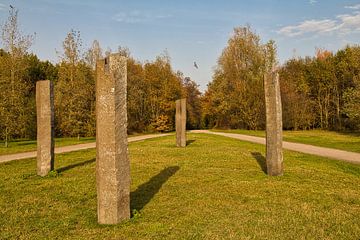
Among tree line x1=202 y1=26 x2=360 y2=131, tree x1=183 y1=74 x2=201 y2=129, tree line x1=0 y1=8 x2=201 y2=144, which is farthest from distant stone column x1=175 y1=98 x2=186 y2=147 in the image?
tree x1=183 y1=74 x2=201 y2=129

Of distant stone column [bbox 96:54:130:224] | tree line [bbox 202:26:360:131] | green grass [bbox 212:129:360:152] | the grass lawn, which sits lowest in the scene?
the grass lawn

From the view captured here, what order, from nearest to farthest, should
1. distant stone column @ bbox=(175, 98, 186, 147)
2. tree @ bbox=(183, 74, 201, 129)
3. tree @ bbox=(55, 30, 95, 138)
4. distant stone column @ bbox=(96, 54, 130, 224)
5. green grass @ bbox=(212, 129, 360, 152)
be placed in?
distant stone column @ bbox=(96, 54, 130, 224), distant stone column @ bbox=(175, 98, 186, 147), green grass @ bbox=(212, 129, 360, 152), tree @ bbox=(55, 30, 95, 138), tree @ bbox=(183, 74, 201, 129)

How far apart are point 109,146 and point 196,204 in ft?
8.47

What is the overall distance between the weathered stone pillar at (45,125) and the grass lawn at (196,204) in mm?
649

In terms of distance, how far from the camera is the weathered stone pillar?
42.3 ft

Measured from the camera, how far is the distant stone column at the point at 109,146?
6785 mm

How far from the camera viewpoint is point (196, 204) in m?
8.00

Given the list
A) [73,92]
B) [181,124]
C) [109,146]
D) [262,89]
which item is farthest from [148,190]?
[262,89]

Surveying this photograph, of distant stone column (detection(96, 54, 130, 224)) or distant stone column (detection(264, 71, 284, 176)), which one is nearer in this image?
distant stone column (detection(96, 54, 130, 224))

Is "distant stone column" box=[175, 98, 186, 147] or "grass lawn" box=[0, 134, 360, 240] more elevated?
"distant stone column" box=[175, 98, 186, 147]

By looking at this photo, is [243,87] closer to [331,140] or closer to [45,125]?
[331,140]

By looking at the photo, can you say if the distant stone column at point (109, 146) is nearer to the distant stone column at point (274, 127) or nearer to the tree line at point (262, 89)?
the distant stone column at point (274, 127)

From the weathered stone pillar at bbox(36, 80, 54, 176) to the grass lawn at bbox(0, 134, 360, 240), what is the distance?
65cm

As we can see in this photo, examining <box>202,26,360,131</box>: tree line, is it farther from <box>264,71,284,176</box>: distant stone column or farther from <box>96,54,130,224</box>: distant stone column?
<box>96,54,130,224</box>: distant stone column
